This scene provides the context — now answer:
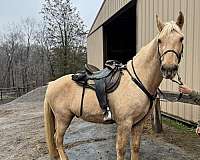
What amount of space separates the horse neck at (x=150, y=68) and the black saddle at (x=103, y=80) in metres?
0.30

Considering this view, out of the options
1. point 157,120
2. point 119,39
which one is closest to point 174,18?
point 157,120

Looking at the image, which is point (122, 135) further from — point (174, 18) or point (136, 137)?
point (174, 18)

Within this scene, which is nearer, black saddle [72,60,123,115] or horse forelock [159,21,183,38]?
horse forelock [159,21,183,38]

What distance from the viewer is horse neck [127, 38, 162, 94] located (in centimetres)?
318

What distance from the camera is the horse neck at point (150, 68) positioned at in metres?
3.18

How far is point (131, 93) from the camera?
327 centimetres

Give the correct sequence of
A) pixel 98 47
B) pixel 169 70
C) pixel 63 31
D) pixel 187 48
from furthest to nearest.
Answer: pixel 63 31, pixel 98 47, pixel 187 48, pixel 169 70

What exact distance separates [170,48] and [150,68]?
501 mm

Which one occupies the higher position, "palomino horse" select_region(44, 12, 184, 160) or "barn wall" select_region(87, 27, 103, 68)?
"barn wall" select_region(87, 27, 103, 68)

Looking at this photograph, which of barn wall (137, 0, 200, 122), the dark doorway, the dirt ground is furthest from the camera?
the dark doorway

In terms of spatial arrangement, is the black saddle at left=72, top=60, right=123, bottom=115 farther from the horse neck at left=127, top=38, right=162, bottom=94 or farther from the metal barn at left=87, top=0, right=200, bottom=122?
the metal barn at left=87, top=0, right=200, bottom=122

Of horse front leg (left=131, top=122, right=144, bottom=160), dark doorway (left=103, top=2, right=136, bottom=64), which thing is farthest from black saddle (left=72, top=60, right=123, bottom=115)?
dark doorway (left=103, top=2, right=136, bottom=64)

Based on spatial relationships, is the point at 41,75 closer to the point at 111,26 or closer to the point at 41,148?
the point at 111,26

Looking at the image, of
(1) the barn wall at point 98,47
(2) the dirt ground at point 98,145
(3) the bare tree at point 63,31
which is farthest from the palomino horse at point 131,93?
(3) the bare tree at point 63,31
